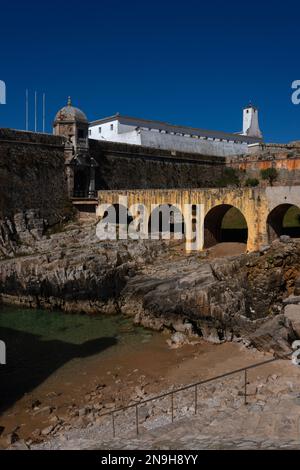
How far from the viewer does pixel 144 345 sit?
16.6m

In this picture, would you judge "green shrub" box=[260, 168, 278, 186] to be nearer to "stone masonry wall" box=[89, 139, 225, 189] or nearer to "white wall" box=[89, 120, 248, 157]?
"stone masonry wall" box=[89, 139, 225, 189]

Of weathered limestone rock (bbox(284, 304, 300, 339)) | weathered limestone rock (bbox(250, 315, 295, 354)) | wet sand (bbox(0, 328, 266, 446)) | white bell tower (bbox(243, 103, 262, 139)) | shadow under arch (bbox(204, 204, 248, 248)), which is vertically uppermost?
white bell tower (bbox(243, 103, 262, 139))

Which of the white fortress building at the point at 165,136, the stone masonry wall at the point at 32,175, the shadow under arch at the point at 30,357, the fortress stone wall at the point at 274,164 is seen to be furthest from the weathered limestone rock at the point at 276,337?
the white fortress building at the point at 165,136

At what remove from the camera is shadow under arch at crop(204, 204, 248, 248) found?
26.1m

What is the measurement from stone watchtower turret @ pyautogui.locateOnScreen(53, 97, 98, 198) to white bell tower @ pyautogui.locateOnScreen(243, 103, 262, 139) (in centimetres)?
3023

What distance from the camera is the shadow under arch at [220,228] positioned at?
85.7 ft

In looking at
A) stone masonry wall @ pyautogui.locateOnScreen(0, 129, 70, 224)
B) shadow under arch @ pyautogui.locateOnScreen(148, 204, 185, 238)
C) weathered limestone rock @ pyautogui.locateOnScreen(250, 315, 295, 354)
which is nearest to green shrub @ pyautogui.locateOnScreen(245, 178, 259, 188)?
shadow under arch @ pyautogui.locateOnScreen(148, 204, 185, 238)

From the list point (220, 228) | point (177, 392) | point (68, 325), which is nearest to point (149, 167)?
point (220, 228)

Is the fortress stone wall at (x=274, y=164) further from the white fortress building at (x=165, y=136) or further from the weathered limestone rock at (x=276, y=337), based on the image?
the weathered limestone rock at (x=276, y=337)

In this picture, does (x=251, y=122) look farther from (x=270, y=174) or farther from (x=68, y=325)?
(x=68, y=325)

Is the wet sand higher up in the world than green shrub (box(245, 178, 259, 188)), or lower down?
lower down

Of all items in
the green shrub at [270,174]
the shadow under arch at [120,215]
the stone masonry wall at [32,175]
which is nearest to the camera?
the stone masonry wall at [32,175]

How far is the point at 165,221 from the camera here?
2917cm
